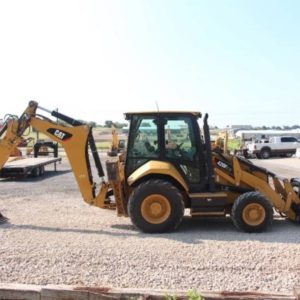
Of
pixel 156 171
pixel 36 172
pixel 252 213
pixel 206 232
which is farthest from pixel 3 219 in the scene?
pixel 36 172

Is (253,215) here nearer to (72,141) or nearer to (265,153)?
(72,141)

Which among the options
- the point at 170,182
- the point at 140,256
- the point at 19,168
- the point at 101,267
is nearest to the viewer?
the point at 101,267

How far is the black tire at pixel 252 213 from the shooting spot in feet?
31.3

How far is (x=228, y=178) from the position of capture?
10156 millimetres

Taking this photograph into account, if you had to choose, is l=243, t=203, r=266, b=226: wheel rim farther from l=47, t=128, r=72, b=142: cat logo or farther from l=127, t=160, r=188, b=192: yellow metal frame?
l=47, t=128, r=72, b=142: cat logo

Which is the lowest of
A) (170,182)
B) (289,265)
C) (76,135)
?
(289,265)

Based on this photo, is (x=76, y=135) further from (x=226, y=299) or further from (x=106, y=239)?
(x=226, y=299)

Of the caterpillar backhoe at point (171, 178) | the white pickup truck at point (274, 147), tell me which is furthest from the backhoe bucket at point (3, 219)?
the white pickup truck at point (274, 147)

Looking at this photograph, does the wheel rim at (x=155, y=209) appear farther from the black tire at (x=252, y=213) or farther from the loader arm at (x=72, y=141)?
the black tire at (x=252, y=213)

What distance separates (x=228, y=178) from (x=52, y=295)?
5215 millimetres

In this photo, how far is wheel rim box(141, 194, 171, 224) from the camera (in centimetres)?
948

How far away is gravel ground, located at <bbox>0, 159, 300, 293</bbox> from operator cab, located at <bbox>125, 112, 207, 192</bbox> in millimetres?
1108

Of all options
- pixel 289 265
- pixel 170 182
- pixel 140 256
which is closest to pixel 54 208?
pixel 170 182

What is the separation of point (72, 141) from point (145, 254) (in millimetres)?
3600
